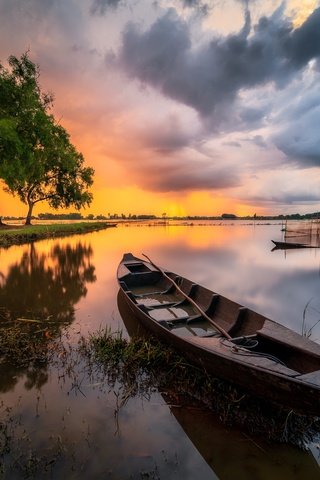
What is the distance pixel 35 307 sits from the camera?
10.5 meters

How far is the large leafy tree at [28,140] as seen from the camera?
2747 centimetres

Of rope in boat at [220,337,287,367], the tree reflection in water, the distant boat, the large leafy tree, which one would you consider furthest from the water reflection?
the distant boat

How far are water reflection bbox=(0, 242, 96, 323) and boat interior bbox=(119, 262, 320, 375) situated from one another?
2436 mm

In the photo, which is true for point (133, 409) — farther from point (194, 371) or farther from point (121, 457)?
point (194, 371)

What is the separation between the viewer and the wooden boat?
12.0 ft

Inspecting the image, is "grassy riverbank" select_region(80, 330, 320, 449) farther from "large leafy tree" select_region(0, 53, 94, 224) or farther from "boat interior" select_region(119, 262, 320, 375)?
"large leafy tree" select_region(0, 53, 94, 224)

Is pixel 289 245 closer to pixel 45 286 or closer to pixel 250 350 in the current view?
pixel 45 286

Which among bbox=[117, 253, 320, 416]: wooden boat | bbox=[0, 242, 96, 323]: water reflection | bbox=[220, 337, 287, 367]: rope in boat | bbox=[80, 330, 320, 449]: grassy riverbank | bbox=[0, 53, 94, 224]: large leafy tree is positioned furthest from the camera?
bbox=[0, 53, 94, 224]: large leafy tree

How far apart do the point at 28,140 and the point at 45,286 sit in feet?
76.2

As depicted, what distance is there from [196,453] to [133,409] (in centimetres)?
127

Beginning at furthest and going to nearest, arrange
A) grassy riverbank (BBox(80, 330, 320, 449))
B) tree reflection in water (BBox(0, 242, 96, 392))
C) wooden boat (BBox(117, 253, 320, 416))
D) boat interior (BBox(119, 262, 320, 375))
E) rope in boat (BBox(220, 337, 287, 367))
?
1. tree reflection in water (BBox(0, 242, 96, 392))
2. boat interior (BBox(119, 262, 320, 375))
3. rope in boat (BBox(220, 337, 287, 367))
4. grassy riverbank (BBox(80, 330, 320, 449))
5. wooden boat (BBox(117, 253, 320, 416))

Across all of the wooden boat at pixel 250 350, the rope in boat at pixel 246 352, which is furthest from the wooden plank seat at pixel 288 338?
the rope in boat at pixel 246 352

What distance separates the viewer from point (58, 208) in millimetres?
49781

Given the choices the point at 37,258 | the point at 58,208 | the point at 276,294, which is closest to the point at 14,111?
the point at 37,258
